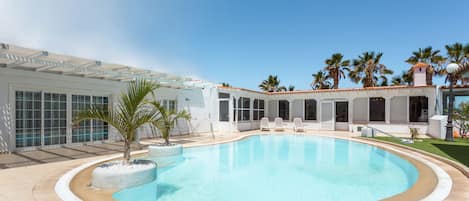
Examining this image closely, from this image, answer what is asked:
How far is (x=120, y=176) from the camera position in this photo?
4895mm

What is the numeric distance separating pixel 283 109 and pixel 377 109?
7428 mm

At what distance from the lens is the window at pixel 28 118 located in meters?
8.97

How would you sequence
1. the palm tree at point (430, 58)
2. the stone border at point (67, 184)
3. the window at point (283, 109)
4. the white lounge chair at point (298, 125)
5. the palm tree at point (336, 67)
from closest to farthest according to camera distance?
the stone border at point (67, 184) → the white lounge chair at point (298, 125) → the window at point (283, 109) → the palm tree at point (430, 58) → the palm tree at point (336, 67)

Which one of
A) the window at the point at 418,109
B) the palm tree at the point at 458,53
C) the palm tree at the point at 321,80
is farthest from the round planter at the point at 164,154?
the palm tree at the point at 458,53

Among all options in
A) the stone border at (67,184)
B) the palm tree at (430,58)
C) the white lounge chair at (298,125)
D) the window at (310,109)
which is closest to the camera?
the stone border at (67,184)

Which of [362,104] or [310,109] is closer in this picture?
[362,104]

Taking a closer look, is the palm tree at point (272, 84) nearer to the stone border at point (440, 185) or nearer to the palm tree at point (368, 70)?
the palm tree at point (368, 70)

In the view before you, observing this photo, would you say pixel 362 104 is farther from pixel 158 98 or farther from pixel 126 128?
pixel 126 128

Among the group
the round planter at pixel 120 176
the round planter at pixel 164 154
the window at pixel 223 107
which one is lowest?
the round planter at pixel 164 154

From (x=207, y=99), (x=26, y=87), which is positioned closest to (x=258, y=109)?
(x=207, y=99)

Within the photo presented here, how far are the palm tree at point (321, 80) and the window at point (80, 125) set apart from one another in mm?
25689

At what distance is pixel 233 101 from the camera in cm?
1806

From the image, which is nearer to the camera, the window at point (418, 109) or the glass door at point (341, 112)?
the window at point (418, 109)

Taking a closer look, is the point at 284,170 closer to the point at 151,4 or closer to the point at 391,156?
the point at 391,156
